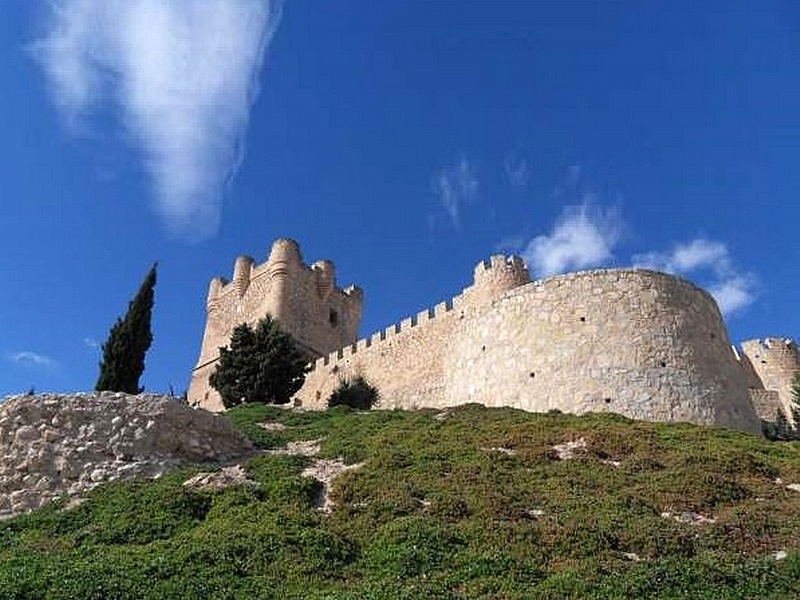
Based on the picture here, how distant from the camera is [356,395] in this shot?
31797 mm

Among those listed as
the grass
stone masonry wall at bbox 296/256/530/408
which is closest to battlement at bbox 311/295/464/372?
stone masonry wall at bbox 296/256/530/408

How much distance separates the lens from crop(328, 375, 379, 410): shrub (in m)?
31.2

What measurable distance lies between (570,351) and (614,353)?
50.1 inches

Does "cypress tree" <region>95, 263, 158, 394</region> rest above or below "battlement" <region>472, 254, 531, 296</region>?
below

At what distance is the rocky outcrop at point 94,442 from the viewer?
16875 mm

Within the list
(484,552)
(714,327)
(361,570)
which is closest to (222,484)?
(361,570)

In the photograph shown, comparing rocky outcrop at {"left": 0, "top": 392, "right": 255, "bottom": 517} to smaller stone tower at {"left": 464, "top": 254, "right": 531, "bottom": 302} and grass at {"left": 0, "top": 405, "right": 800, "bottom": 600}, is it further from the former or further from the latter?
smaller stone tower at {"left": 464, "top": 254, "right": 531, "bottom": 302}

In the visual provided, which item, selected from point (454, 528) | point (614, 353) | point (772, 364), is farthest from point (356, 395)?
point (772, 364)

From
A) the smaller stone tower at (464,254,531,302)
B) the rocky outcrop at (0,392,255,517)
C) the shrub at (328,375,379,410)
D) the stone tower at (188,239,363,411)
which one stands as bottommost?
the rocky outcrop at (0,392,255,517)

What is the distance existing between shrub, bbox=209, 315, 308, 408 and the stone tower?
11.6 m

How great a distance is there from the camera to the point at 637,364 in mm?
24062

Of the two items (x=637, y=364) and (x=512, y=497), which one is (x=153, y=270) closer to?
(x=637, y=364)

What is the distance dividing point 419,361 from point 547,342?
25.7 ft

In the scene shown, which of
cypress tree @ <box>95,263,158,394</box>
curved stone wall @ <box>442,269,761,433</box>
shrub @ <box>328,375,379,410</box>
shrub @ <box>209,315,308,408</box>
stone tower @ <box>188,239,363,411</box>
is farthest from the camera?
stone tower @ <box>188,239,363,411</box>
